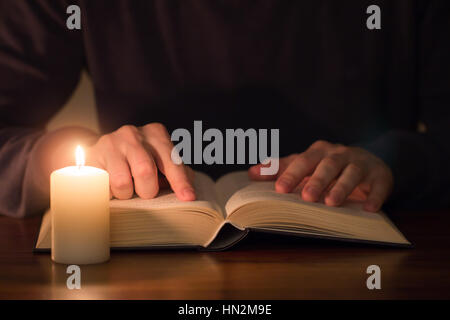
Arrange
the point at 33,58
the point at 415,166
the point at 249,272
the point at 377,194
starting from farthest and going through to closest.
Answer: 1. the point at 33,58
2. the point at 415,166
3. the point at 377,194
4. the point at 249,272

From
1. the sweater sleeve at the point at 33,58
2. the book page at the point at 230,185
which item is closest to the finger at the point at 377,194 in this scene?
the book page at the point at 230,185

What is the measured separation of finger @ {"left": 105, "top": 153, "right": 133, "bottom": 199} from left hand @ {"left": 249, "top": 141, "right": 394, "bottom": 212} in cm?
23

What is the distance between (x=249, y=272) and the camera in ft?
2.37

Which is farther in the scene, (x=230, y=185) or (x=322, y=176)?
(x=230, y=185)

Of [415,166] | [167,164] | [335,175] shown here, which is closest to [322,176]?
[335,175]

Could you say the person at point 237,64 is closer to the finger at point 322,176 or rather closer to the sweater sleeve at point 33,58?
the sweater sleeve at point 33,58

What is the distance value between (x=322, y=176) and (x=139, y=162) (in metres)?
0.29

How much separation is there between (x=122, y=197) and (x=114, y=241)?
94 mm

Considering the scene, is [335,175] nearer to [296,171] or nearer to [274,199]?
[296,171]

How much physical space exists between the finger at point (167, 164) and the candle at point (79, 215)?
14 centimetres

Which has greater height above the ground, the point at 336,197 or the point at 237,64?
the point at 237,64

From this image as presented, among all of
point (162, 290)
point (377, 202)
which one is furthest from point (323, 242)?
point (162, 290)

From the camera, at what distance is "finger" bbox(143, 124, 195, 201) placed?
86 cm
